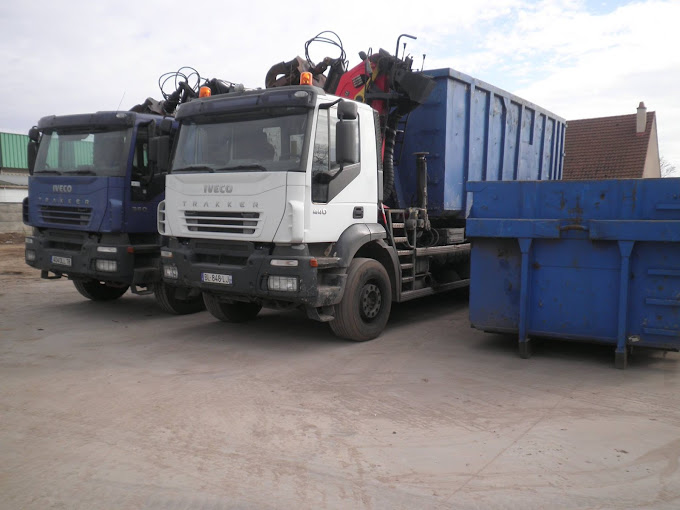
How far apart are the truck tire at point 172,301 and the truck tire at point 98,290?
1186 millimetres

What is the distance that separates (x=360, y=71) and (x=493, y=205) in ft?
9.07

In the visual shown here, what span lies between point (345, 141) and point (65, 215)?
430 centimetres

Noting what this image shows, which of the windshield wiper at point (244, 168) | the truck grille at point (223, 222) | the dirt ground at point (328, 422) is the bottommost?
the dirt ground at point (328, 422)

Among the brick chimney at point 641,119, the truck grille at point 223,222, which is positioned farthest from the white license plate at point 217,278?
the brick chimney at point 641,119

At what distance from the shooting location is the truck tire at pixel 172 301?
8273mm

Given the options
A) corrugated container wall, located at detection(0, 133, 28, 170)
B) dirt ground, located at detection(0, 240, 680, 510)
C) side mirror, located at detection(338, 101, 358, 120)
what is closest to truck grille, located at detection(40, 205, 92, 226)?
dirt ground, located at detection(0, 240, 680, 510)

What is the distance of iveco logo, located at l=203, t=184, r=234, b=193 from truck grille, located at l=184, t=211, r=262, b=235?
0.23 m

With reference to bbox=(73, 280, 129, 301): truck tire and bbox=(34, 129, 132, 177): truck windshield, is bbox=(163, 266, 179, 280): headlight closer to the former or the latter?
bbox=(34, 129, 132, 177): truck windshield

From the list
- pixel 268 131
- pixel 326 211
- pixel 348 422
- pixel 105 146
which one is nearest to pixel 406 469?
pixel 348 422

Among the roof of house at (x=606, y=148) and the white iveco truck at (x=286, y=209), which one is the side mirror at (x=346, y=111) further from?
the roof of house at (x=606, y=148)

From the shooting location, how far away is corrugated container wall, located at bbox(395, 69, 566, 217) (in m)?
8.11

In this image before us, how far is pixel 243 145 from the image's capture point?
20.9 feet

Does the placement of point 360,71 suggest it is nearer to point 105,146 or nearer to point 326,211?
point 326,211

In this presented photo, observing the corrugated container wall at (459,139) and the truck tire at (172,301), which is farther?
the truck tire at (172,301)
